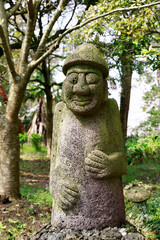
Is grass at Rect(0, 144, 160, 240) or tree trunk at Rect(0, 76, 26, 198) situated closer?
grass at Rect(0, 144, 160, 240)

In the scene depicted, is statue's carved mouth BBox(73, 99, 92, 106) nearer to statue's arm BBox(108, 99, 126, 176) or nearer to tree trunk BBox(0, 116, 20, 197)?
statue's arm BBox(108, 99, 126, 176)

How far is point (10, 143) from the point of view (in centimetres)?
490

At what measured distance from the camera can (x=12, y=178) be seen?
497 cm

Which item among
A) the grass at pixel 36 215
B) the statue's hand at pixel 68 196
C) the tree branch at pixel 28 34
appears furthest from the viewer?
the tree branch at pixel 28 34

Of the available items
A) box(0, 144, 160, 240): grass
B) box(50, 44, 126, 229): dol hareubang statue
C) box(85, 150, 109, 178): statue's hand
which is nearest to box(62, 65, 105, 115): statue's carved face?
box(50, 44, 126, 229): dol hareubang statue

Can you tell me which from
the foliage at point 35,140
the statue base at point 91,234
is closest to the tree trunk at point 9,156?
the statue base at point 91,234

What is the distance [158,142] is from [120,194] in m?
1.87

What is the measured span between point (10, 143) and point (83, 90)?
3142mm

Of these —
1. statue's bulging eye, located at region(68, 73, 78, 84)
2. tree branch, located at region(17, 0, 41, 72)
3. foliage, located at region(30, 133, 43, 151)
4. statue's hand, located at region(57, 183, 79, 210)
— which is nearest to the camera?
statue's hand, located at region(57, 183, 79, 210)

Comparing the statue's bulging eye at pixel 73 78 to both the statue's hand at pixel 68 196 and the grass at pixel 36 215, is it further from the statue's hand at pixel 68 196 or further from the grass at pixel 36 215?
the grass at pixel 36 215

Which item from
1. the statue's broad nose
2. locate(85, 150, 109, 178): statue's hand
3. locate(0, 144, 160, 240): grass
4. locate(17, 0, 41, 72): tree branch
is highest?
locate(17, 0, 41, 72): tree branch

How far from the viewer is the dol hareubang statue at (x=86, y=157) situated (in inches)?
87.9

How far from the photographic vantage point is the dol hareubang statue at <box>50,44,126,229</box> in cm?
223

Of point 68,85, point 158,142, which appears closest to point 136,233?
point 68,85
